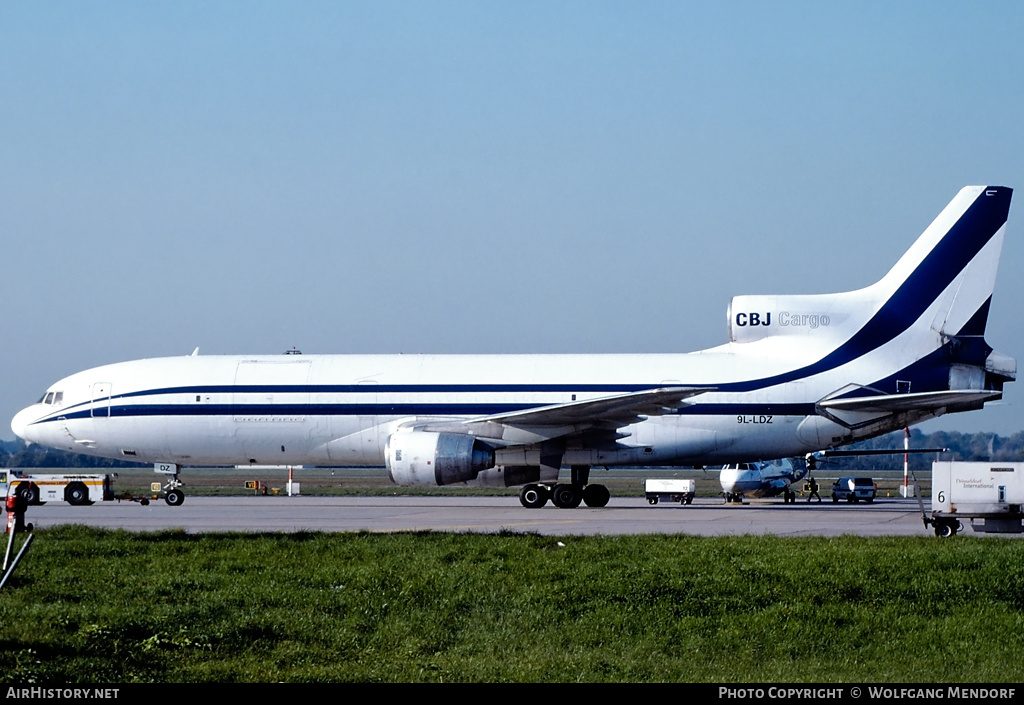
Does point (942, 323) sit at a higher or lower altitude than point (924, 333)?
higher

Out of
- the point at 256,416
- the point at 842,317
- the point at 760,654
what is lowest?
the point at 760,654

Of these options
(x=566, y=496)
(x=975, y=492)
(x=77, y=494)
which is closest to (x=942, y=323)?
(x=975, y=492)

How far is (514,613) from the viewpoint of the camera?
42.4 ft

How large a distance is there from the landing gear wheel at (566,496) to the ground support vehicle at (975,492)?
38.7ft

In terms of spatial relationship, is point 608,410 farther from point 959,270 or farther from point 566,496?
point 959,270

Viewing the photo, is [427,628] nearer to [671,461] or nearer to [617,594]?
[617,594]

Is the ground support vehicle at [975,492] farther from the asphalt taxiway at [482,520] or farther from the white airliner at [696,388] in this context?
the white airliner at [696,388]

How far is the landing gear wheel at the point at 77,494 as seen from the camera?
121ft

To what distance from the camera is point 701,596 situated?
13.7m


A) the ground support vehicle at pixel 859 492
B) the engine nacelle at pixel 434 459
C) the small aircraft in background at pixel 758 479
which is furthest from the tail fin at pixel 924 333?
the ground support vehicle at pixel 859 492

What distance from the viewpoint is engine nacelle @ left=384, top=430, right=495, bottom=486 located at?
1168 inches

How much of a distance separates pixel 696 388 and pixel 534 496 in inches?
219
